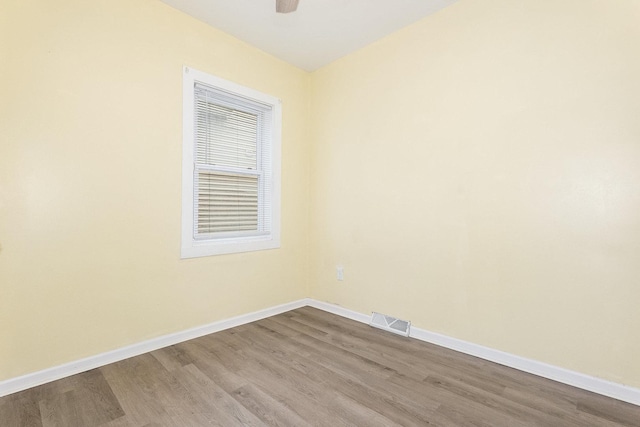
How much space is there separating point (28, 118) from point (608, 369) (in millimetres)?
3664

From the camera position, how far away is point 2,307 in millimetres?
1645

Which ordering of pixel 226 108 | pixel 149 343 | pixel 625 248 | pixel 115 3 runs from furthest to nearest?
pixel 226 108 → pixel 149 343 → pixel 115 3 → pixel 625 248

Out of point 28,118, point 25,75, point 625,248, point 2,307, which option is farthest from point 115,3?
point 625,248

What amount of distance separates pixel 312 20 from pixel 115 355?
2.95 m

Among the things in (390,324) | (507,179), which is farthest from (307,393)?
(507,179)

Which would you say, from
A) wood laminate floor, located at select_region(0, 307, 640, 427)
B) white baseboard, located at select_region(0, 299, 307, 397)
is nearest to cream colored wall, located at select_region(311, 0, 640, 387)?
wood laminate floor, located at select_region(0, 307, 640, 427)

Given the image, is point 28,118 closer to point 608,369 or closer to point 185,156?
point 185,156

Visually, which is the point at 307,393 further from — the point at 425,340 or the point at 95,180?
the point at 95,180

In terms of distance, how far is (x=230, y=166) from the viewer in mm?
2768

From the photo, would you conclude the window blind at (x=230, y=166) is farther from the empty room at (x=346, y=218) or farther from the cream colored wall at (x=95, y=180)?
the cream colored wall at (x=95, y=180)

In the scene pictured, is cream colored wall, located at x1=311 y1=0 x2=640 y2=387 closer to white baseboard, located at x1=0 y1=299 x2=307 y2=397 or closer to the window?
the window

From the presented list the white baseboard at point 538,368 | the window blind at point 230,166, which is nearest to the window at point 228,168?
the window blind at point 230,166

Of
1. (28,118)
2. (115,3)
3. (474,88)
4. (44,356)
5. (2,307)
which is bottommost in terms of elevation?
(44,356)

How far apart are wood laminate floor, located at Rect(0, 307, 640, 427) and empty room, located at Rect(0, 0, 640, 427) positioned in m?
0.01
